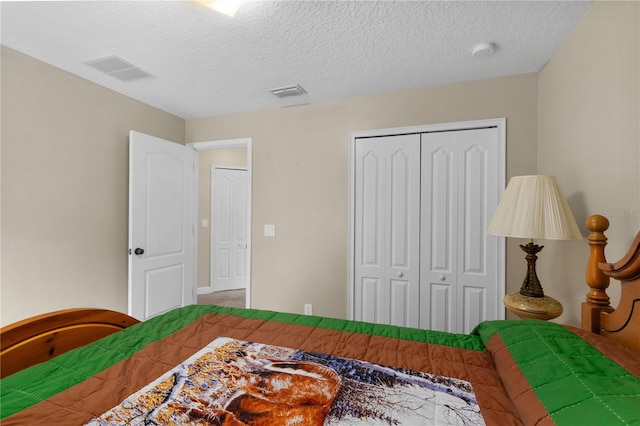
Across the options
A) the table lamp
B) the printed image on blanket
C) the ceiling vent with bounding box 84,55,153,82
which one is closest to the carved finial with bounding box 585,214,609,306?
the table lamp

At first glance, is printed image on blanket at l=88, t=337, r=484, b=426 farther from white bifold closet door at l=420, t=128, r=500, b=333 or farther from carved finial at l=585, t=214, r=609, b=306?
white bifold closet door at l=420, t=128, r=500, b=333

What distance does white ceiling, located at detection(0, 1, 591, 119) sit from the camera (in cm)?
157

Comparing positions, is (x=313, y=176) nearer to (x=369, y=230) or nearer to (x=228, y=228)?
(x=369, y=230)

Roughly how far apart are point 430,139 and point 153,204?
271 cm

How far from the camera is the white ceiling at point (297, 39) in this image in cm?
157

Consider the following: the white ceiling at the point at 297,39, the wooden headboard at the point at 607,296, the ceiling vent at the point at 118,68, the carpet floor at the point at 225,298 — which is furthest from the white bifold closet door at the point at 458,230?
the carpet floor at the point at 225,298

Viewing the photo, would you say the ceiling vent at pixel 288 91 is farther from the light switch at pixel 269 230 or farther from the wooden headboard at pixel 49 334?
the wooden headboard at pixel 49 334

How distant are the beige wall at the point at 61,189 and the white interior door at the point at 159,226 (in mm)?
179

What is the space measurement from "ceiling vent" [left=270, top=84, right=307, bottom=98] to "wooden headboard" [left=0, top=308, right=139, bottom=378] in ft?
6.86

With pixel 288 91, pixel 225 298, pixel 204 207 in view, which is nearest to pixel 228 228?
pixel 204 207

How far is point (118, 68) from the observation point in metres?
2.21

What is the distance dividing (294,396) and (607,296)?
135 cm

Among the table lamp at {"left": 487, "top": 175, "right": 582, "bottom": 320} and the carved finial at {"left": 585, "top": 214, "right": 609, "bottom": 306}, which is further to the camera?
the table lamp at {"left": 487, "top": 175, "right": 582, "bottom": 320}

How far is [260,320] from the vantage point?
1.53 m
